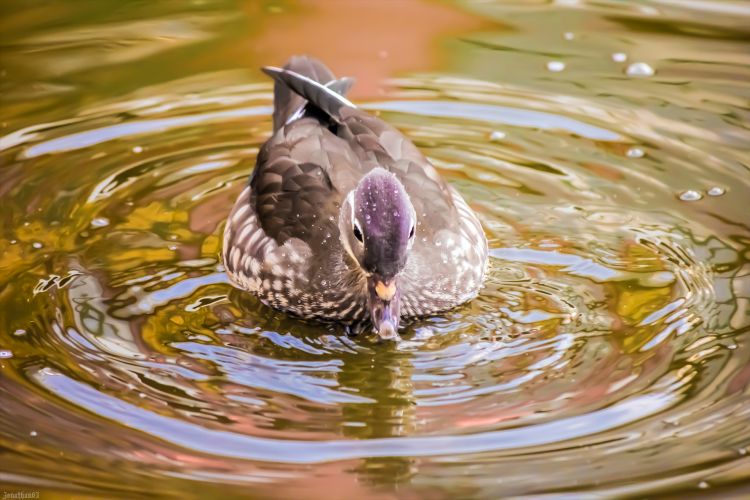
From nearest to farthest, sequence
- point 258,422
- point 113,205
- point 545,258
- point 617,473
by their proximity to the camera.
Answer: point 617,473 < point 258,422 < point 545,258 < point 113,205

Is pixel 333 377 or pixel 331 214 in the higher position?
pixel 331 214

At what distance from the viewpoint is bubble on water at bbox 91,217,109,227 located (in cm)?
672

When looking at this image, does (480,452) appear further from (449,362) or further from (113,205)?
(113,205)

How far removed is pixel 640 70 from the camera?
8.42 m

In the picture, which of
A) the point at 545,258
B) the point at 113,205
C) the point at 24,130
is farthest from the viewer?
the point at 24,130

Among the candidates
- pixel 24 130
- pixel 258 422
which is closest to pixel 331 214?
pixel 258 422

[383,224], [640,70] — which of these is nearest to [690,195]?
[640,70]

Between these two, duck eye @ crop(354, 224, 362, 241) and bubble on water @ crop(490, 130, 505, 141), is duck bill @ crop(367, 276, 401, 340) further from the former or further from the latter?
bubble on water @ crop(490, 130, 505, 141)

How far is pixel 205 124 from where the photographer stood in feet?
26.0

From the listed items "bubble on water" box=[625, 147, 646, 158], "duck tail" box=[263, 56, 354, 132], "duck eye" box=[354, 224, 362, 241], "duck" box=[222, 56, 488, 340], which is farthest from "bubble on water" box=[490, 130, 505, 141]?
"duck eye" box=[354, 224, 362, 241]

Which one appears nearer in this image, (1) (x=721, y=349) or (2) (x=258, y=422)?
(2) (x=258, y=422)

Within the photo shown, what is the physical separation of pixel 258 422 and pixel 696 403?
5.57 feet

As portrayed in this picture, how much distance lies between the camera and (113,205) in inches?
273

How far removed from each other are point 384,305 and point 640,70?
367 centimetres
